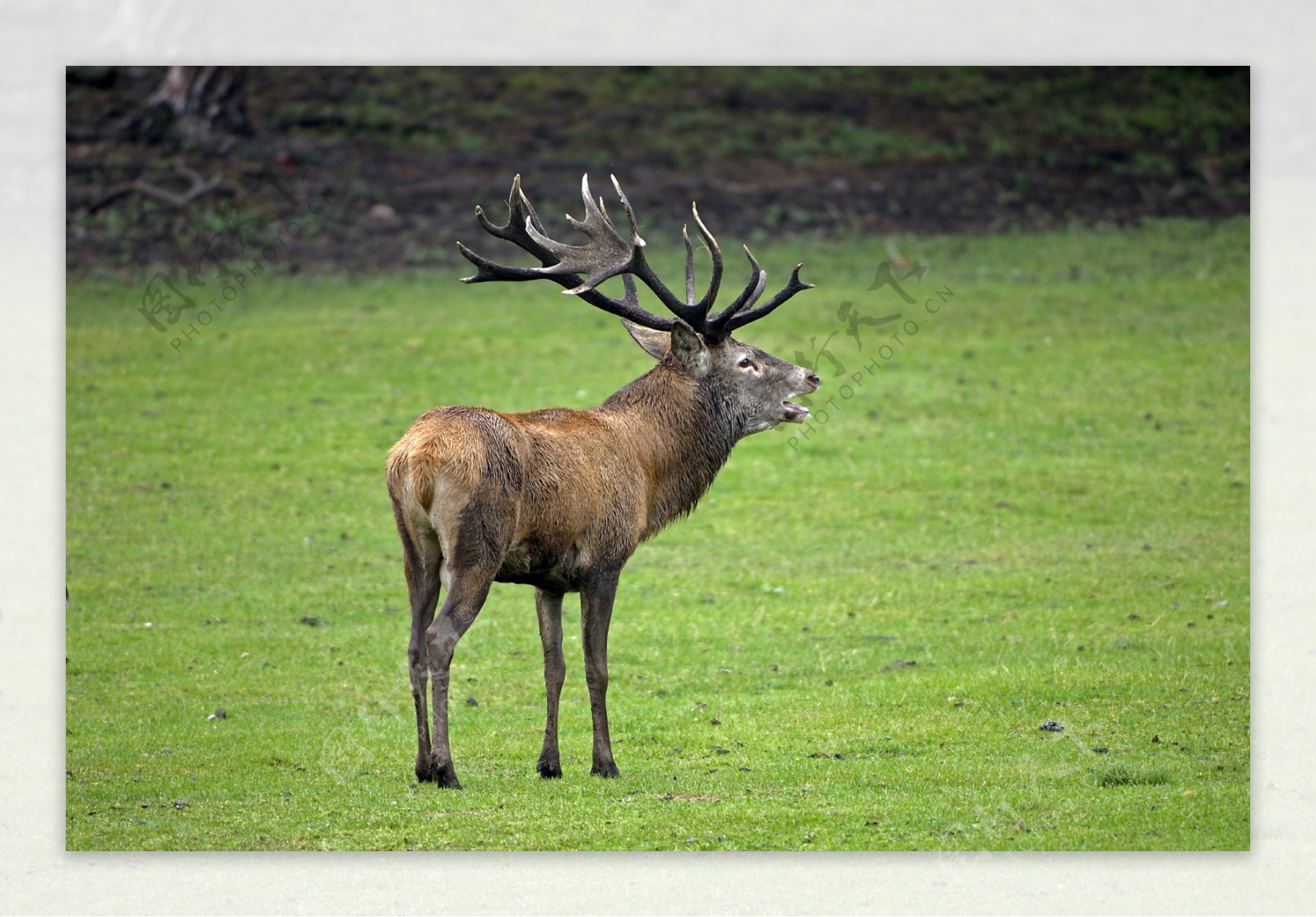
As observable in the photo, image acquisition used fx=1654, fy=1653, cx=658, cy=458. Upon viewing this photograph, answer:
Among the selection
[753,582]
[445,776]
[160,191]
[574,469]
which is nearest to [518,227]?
[574,469]

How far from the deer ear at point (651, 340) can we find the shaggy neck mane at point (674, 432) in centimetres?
33

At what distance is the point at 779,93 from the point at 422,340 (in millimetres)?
8815

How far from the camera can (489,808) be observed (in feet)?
28.0

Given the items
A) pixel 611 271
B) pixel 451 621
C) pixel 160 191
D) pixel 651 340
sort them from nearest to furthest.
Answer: pixel 451 621 < pixel 611 271 < pixel 651 340 < pixel 160 191

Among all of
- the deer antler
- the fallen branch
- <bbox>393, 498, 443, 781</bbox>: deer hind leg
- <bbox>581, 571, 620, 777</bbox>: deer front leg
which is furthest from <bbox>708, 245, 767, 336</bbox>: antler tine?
the fallen branch

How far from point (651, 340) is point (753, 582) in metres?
4.60

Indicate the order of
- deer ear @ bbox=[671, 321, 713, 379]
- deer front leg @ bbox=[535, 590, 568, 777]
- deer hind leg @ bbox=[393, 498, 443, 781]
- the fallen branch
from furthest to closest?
the fallen branch, deer ear @ bbox=[671, 321, 713, 379], deer front leg @ bbox=[535, 590, 568, 777], deer hind leg @ bbox=[393, 498, 443, 781]

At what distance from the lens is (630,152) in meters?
25.5

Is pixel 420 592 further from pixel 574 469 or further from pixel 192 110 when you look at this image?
pixel 192 110

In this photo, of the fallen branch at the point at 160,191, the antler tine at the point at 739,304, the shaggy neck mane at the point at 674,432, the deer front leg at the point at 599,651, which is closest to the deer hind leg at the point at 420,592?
the deer front leg at the point at 599,651

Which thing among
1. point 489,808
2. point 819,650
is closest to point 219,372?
point 819,650

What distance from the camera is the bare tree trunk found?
24.7 meters

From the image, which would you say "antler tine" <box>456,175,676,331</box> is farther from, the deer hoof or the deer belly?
the deer hoof

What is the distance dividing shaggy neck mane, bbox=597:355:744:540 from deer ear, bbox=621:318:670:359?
0.33m
